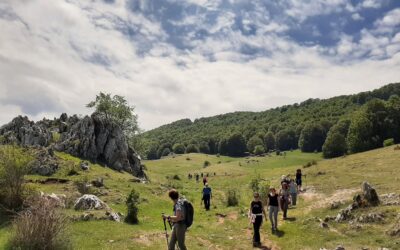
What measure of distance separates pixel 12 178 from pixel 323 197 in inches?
1084

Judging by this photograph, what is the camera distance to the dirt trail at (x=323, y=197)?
33344mm

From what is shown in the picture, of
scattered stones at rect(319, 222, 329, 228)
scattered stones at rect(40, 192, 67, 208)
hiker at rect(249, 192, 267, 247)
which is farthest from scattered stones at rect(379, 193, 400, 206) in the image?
scattered stones at rect(40, 192, 67, 208)

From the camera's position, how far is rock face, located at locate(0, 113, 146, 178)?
2477 inches

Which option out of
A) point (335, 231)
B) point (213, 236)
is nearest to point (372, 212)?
point (335, 231)

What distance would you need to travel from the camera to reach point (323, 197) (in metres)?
38.2

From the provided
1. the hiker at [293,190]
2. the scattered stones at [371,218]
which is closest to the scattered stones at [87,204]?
the hiker at [293,190]

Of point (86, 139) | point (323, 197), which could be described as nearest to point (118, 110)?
point (86, 139)

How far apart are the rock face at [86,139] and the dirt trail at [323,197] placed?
3351cm

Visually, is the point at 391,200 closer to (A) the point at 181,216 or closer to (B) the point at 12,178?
(A) the point at 181,216

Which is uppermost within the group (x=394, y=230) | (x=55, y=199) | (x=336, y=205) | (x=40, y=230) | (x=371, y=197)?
(x=55, y=199)

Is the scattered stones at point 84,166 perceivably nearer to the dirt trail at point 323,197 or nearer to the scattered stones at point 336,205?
the dirt trail at point 323,197

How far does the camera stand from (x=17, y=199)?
2959 centimetres

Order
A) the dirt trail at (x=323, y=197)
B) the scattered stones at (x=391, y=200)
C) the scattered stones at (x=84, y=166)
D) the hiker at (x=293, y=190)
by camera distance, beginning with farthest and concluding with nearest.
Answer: the scattered stones at (x=84, y=166) < the hiker at (x=293, y=190) < the dirt trail at (x=323, y=197) < the scattered stones at (x=391, y=200)

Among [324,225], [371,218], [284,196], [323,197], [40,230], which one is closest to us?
[40,230]
